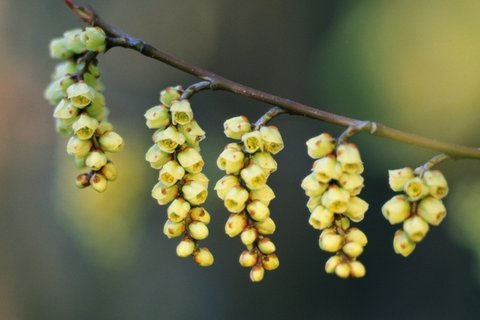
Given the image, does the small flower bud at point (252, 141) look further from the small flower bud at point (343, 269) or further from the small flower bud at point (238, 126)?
the small flower bud at point (343, 269)

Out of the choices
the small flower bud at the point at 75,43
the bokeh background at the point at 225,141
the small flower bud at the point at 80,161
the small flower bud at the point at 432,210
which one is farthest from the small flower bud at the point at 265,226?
the bokeh background at the point at 225,141

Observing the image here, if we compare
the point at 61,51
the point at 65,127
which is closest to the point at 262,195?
the point at 65,127

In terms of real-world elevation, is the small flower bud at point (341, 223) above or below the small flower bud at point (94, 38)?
below

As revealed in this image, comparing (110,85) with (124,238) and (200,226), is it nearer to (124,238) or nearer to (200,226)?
(124,238)

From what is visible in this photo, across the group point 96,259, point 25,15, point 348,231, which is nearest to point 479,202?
point 348,231

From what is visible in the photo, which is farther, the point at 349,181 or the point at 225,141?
the point at 225,141

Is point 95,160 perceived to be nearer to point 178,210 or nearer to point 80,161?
point 80,161

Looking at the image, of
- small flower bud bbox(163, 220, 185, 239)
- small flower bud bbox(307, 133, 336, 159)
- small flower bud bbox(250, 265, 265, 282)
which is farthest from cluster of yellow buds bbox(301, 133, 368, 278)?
small flower bud bbox(163, 220, 185, 239)
